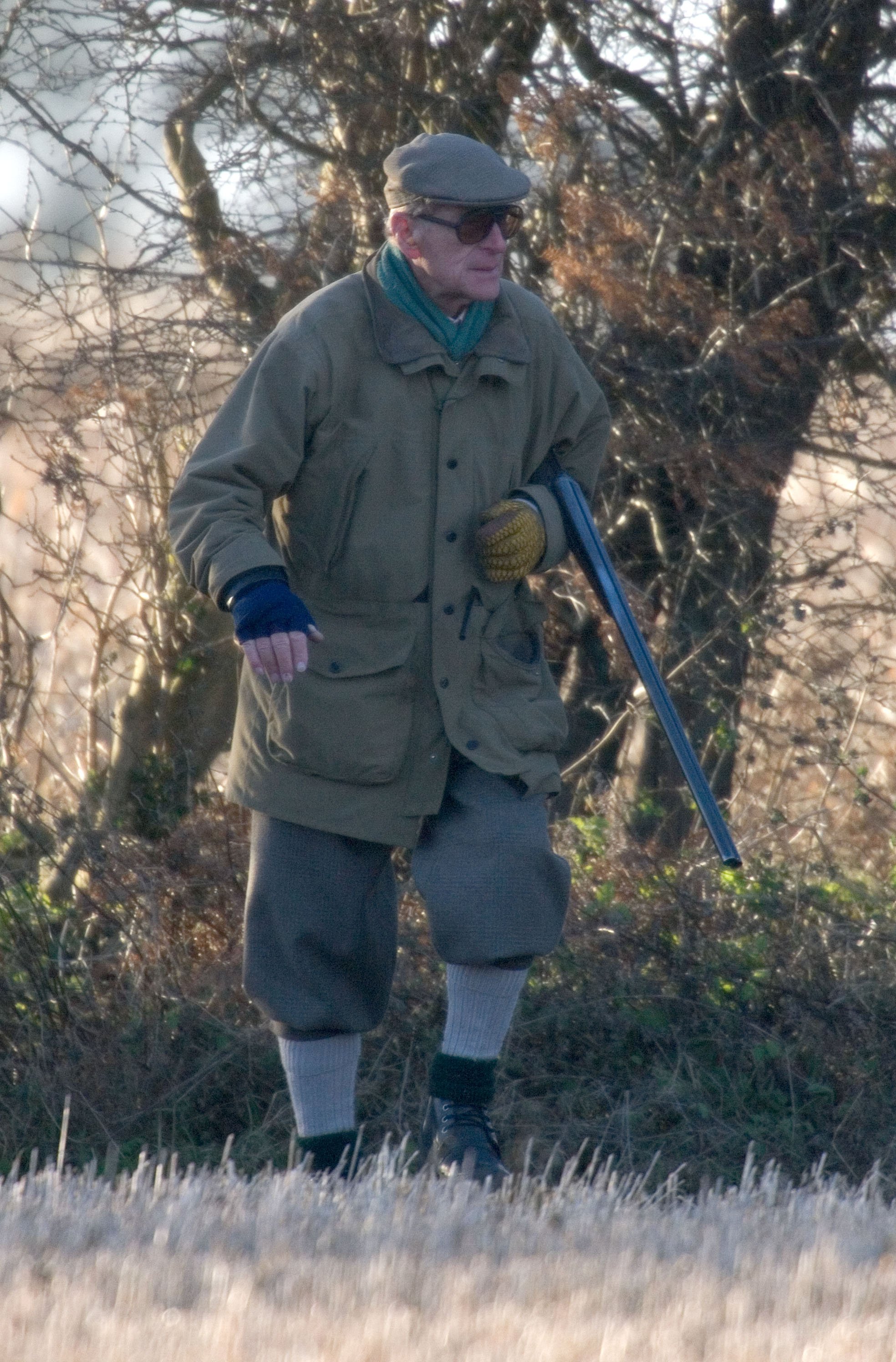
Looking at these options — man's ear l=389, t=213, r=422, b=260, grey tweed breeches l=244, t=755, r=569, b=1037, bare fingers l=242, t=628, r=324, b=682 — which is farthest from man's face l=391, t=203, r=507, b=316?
grey tweed breeches l=244, t=755, r=569, b=1037

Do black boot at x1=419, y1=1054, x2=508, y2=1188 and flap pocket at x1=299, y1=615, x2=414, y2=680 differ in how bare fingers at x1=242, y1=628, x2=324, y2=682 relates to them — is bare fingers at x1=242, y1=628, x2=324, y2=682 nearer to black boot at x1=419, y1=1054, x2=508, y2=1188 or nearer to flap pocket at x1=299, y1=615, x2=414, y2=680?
flap pocket at x1=299, y1=615, x2=414, y2=680

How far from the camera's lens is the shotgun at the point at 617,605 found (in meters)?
3.47

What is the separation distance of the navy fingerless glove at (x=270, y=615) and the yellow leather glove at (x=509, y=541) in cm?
44

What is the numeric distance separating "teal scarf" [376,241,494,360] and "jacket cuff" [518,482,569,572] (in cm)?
33

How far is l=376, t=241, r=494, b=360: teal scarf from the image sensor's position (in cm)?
332

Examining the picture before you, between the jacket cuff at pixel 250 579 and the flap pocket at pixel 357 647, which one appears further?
the flap pocket at pixel 357 647

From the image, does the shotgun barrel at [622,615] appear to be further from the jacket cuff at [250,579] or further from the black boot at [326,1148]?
the black boot at [326,1148]

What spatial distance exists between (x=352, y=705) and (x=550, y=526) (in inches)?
22.2

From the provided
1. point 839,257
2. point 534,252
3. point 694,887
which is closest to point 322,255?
point 534,252

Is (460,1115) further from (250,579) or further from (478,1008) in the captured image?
(250,579)

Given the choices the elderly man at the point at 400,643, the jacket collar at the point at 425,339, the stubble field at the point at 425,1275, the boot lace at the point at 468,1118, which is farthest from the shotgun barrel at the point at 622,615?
the stubble field at the point at 425,1275

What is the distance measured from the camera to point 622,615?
11.7 ft

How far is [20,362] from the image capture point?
5992 millimetres

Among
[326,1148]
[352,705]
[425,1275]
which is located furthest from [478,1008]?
[425,1275]
